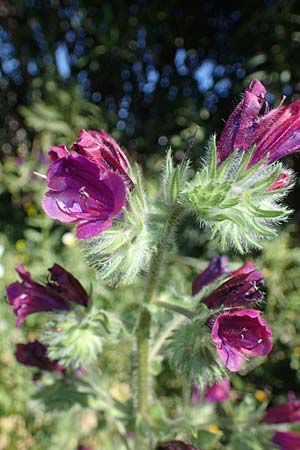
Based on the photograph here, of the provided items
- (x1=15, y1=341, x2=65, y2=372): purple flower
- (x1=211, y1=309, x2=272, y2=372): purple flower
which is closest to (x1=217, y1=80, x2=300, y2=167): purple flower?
(x1=211, y1=309, x2=272, y2=372): purple flower

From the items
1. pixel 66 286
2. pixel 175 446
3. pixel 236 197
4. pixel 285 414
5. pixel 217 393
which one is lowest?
pixel 217 393

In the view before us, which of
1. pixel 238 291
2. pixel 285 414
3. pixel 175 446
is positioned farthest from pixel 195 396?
pixel 238 291

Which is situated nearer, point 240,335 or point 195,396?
point 240,335

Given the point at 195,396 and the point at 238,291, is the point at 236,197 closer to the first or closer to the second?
the point at 238,291

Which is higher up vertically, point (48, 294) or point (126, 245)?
point (126, 245)

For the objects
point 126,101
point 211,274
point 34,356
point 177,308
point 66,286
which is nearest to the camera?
point 177,308

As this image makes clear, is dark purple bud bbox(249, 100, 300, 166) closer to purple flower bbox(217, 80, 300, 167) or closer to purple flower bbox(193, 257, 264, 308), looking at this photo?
purple flower bbox(217, 80, 300, 167)

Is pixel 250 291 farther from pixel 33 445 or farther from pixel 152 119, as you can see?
pixel 152 119
